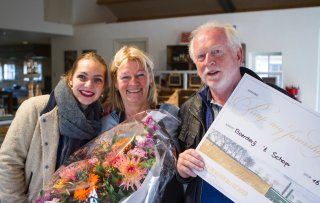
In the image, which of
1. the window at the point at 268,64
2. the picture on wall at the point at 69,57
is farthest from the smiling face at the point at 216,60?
the picture on wall at the point at 69,57

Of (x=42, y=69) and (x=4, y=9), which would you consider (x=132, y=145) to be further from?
(x=42, y=69)

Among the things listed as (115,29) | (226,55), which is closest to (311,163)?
(226,55)

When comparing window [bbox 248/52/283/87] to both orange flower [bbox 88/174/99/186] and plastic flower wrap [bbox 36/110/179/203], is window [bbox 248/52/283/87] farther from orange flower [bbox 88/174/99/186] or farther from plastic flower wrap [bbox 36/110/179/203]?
orange flower [bbox 88/174/99/186]

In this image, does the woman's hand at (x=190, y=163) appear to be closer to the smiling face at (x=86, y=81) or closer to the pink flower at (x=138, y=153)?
the pink flower at (x=138, y=153)

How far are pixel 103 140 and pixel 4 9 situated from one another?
9.14m

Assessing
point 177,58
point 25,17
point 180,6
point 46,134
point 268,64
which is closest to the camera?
point 46,134

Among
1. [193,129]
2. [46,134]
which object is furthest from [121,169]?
[46,134]

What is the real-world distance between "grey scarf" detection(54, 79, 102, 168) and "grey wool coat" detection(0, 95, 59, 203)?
35 mm

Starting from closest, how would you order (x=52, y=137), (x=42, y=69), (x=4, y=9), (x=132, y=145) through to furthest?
1. (x=132, y=145)
2. (x=52, y=137)
3. (x=4, y=9)
4. (x=42, y=69)

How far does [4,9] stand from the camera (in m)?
8.85

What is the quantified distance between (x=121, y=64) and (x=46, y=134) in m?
0.47

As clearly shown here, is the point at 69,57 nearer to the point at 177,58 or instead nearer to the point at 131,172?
the point at 177,58

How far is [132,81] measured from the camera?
150 cm

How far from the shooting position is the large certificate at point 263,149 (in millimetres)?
1009
